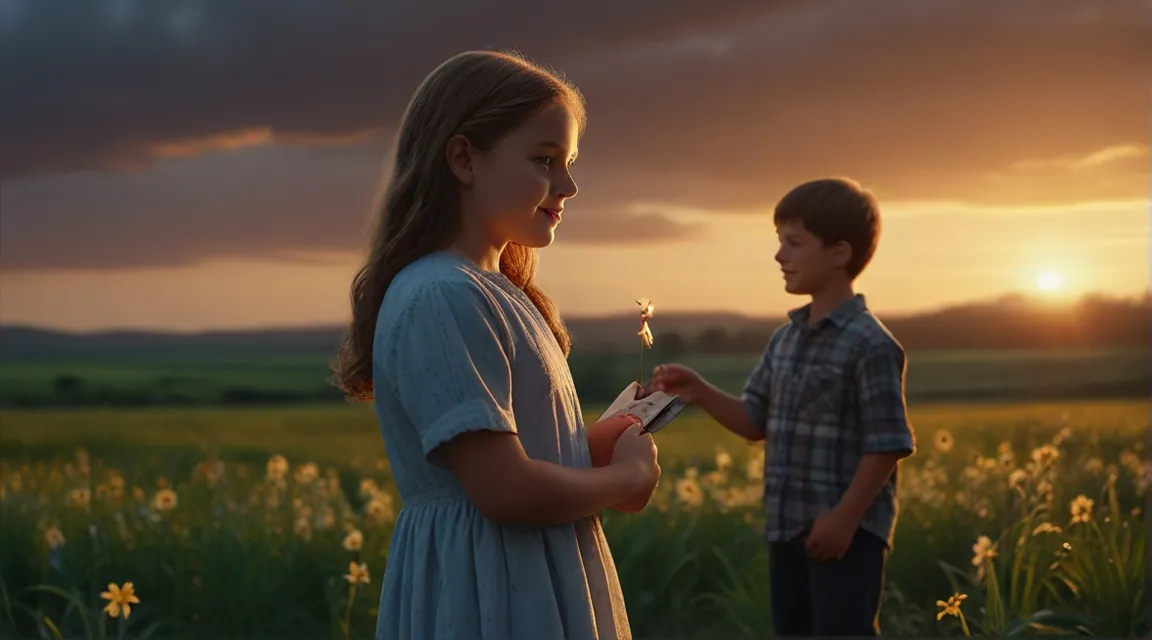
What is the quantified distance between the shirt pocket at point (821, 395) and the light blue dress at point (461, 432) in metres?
1.44

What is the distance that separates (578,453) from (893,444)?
144 centimetres

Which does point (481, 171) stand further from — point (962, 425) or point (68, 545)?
point (962, 425)

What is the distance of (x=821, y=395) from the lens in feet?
10.5

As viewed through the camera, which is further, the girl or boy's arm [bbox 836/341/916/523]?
boy's arm [bbox 836/341/916/523]

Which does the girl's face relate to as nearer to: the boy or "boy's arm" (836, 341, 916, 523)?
the boy

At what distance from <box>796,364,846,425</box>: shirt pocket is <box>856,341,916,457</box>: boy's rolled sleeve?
6cm

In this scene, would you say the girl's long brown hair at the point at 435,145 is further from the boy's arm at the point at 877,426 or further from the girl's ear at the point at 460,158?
the boy's arm at the point at 877,426

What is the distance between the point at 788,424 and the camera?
323 cm

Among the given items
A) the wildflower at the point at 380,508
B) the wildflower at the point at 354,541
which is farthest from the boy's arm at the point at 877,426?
the wildflower at the point at 380,508

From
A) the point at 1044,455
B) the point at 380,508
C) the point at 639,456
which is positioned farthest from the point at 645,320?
the point at 1044,455

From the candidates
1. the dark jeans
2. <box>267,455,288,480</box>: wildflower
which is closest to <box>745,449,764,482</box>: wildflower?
the dark jeans

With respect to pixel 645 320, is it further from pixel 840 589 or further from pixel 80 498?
pixel 80 498

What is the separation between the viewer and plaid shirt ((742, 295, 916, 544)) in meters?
3.11

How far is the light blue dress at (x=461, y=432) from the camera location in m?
1.69
